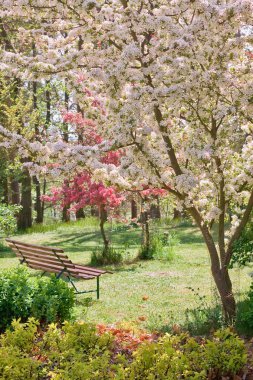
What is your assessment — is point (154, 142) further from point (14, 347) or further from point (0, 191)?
point (0, 191)

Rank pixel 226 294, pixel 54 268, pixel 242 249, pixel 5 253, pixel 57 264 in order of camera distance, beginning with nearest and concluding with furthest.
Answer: pixel 226 294
pixel 242 249
pixel 57 264
pixel 54 268
pixel 5 253

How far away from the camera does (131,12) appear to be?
22.7 feet

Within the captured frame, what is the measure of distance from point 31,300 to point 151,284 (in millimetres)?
4239

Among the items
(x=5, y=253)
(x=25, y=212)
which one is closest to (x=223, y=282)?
(x=5, y=253)

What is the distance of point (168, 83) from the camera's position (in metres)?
6.77

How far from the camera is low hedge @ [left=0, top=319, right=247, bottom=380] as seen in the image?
4.30 m

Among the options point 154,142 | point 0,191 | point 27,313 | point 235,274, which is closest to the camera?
point 27,313

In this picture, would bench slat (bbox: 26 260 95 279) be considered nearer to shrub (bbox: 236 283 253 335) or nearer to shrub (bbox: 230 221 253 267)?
shrub (bbox: 230 221 253 267)

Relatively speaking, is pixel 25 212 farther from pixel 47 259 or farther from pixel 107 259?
pixel 47 259

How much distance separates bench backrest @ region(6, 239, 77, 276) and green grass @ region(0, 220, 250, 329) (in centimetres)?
68

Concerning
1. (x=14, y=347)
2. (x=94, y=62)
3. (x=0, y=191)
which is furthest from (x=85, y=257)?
(x=14, y=347)

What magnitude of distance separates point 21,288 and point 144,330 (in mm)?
1764

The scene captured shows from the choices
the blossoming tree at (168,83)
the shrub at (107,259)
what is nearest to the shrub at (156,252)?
the shrub at (107,259)

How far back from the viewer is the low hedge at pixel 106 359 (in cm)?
430
